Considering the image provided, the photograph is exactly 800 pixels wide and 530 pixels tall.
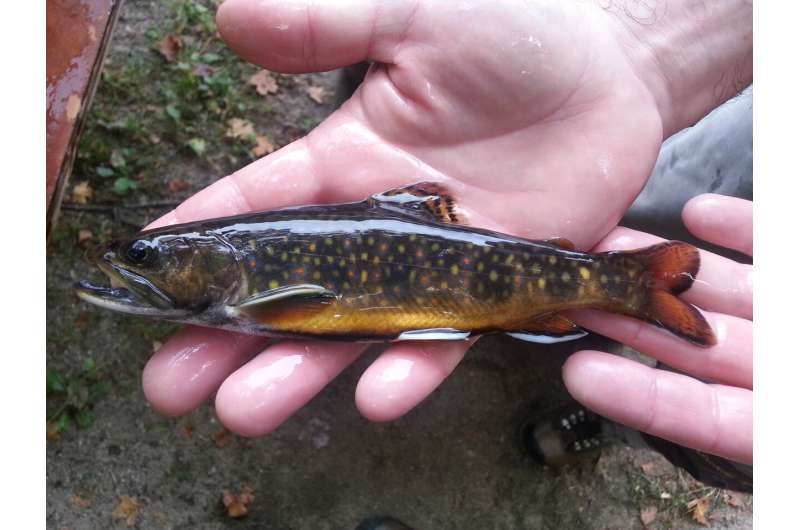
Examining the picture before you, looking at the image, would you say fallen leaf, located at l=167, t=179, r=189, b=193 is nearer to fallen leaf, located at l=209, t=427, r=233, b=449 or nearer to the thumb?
fallen leaf, located at l=209, t=427, r=233, b=449

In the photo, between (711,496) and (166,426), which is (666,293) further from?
(166,426)

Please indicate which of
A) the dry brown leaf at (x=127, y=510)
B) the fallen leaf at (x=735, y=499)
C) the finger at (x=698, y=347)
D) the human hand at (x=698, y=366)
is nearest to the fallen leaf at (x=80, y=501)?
the dry brown leaf at (x=127, y=510)

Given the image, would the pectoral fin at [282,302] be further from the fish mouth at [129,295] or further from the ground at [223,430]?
the ground at [223,430]

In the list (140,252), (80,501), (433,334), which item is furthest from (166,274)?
(80,501)

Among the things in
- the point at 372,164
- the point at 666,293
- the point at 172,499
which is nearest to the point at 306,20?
the point at 372,164

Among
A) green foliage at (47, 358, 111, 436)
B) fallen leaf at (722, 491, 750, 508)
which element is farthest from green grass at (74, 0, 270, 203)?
fallen leaf at (722, 491, 750, 508)

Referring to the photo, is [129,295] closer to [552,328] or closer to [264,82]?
[552,328]
